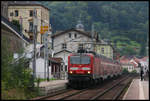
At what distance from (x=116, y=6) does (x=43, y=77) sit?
4560 centimetres

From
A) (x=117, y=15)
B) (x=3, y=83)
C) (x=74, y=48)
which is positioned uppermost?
(x=117, y=15)

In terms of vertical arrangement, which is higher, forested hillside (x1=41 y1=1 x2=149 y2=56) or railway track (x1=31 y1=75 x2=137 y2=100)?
forested hillside (x1=41 y1=1 x2=149 y2=56)

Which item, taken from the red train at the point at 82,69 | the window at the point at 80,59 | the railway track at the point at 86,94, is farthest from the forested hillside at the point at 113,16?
the railway track at the point at 86,94

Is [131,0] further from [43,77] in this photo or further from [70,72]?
[70,72]

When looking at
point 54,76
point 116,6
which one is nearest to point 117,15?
point 116,6

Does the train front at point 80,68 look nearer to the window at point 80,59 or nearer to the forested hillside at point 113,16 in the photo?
the window at point 80,59

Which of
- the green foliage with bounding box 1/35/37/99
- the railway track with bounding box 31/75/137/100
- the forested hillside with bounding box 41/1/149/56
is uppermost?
the forested hillside with bounding box 41/1/149/56

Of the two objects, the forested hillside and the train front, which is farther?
the forested hillside

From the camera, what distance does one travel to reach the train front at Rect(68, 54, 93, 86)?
1157 inches

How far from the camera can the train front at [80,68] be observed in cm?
2939

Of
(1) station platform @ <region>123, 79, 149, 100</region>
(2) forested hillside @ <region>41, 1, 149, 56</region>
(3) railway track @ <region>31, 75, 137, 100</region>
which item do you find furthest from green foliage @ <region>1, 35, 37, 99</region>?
(2) forested hillside @ <region>41, 1, 149, 56</region>

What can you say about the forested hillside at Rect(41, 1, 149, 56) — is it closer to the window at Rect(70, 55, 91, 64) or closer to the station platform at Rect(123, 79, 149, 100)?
the window at Rect(70, 55, 91, 64)

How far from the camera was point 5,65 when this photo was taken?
18938mm

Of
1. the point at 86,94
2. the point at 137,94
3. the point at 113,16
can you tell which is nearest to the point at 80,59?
the point at 86,94
